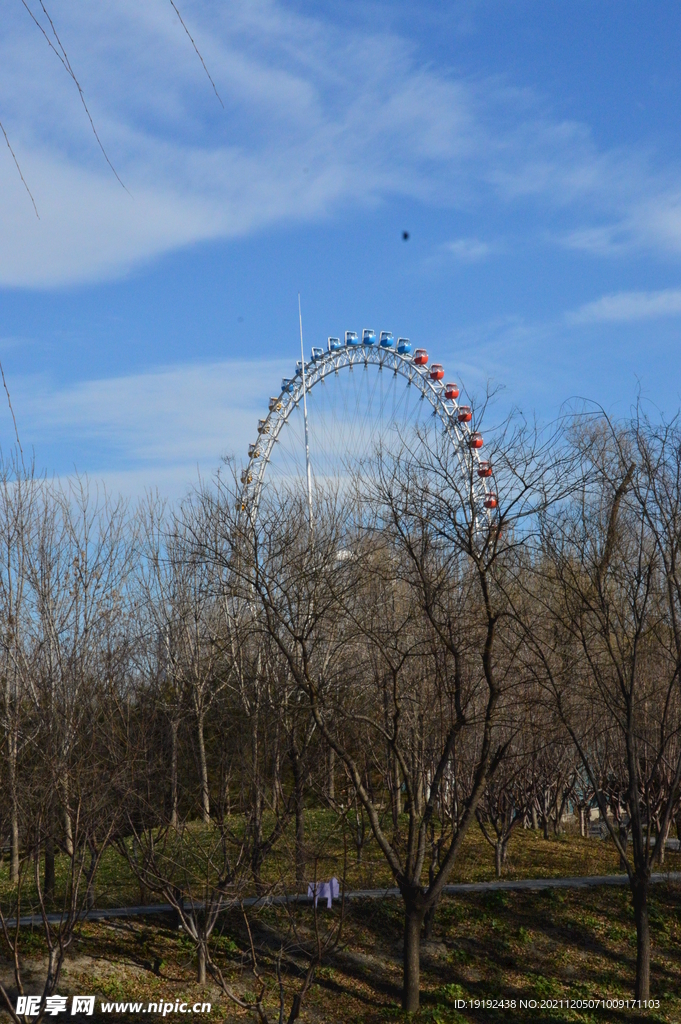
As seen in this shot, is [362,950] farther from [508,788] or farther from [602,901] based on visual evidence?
[508,788]

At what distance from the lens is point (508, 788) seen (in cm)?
1886

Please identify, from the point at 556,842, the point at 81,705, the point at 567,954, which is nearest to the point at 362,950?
the point at 567,954

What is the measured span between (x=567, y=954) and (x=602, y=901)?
171cm

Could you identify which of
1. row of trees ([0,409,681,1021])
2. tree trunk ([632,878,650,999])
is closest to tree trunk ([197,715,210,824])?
row of trees ([0,409,681,1021])

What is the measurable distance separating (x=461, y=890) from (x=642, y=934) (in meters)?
3.91

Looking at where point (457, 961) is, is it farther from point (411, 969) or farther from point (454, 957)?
point (411, 969)

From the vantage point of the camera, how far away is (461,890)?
15.4m

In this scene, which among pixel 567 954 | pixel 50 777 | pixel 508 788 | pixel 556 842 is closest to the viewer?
pixel 50 777

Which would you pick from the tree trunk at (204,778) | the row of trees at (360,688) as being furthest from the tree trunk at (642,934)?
the tree trunk at (204,778)

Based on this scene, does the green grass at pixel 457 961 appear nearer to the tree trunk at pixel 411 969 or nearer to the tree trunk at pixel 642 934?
the tree trunk at pixel 411 969

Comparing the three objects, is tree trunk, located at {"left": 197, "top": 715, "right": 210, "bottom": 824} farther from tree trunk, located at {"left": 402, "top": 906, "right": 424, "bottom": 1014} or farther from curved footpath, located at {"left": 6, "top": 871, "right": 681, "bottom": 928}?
tree trunk, located at {"left": 402, "top": 906, "right": 424, "bottom": 1014}

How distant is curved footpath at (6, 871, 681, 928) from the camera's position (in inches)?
537

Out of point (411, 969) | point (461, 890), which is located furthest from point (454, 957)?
point (461, 890)

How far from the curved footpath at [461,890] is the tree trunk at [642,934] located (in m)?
3.25
